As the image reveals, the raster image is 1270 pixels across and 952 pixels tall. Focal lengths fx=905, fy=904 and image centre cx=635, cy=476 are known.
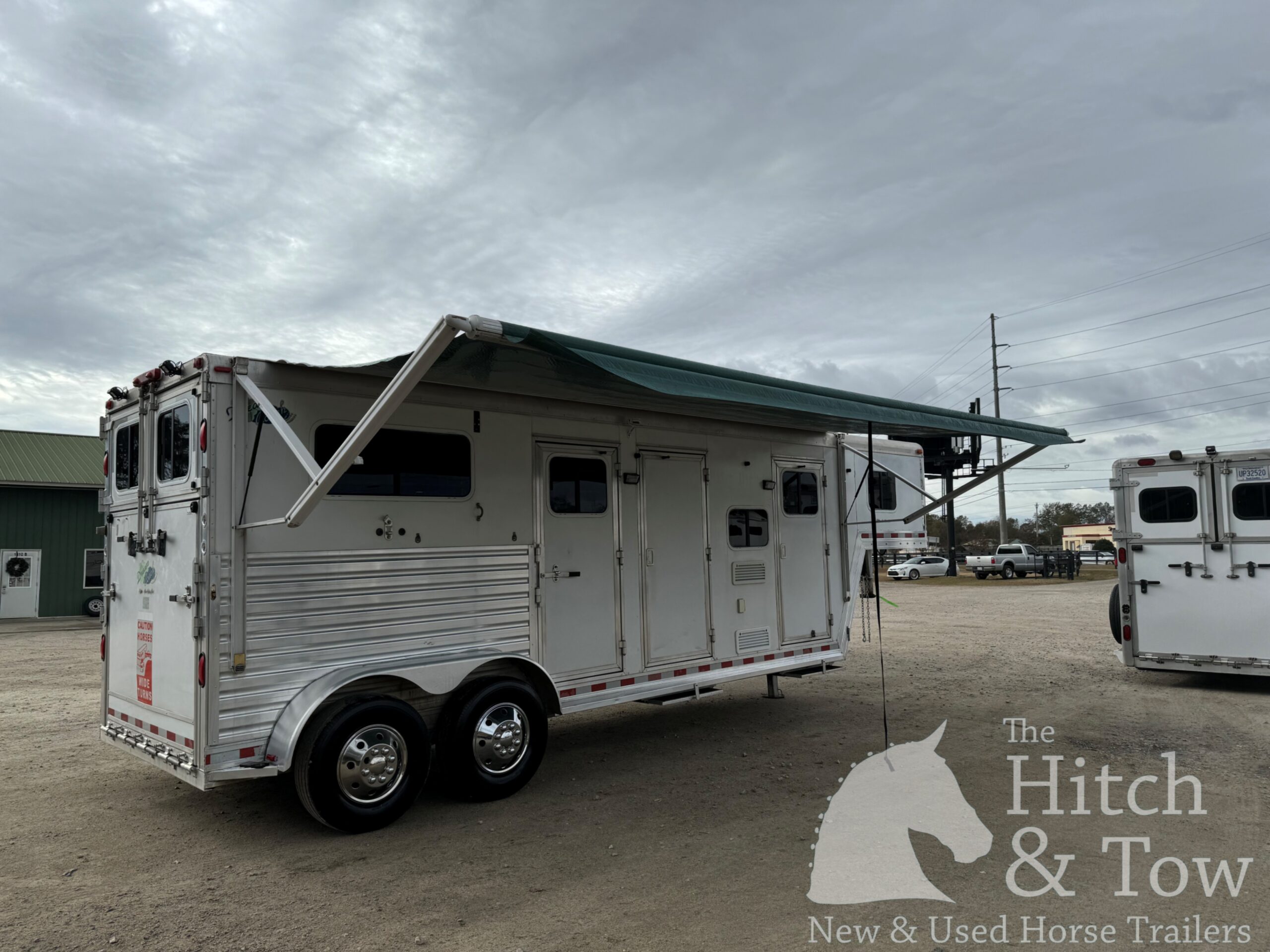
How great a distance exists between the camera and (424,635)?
229 inches

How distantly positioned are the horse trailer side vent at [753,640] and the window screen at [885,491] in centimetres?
223

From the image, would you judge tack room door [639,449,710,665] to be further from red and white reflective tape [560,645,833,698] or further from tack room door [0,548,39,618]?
tack room door [0,548,39,618]

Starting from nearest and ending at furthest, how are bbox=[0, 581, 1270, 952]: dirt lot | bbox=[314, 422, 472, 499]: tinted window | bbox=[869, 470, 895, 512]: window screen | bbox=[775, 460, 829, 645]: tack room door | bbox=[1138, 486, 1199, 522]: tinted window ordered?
bbox=[0, 581, 1270, 952]: dirt lot → bbox=[314, 422, 472, 499]: tinted window → bbox=[775, 460, 829, 645]: tack room door → bbox=[869, 470, 895, 512]: window screen → bbox=[1138, 486, 1199, 522]: tinted window

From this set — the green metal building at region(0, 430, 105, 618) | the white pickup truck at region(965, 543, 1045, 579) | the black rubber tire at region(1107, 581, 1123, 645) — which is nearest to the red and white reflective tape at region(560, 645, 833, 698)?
the black rubber tire at region(1107, 581, 1123, 645)

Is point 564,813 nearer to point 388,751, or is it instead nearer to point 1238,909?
point 388,751

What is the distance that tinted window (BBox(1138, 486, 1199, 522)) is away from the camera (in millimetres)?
10203

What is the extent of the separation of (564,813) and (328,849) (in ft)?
4.68

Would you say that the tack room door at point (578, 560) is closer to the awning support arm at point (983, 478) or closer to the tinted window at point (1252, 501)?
the awning support arm at point (983, 478)

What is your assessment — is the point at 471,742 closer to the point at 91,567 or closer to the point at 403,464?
the point at 403,464

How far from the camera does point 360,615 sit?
5520 mm

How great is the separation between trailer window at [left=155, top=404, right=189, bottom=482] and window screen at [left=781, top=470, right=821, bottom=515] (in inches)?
205

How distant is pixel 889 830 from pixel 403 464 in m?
3.71

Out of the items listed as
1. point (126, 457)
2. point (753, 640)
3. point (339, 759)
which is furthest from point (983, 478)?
point (126, 457)

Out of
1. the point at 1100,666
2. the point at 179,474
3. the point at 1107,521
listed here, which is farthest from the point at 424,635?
the point at 1107,521
